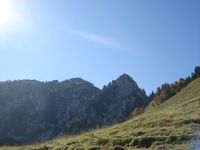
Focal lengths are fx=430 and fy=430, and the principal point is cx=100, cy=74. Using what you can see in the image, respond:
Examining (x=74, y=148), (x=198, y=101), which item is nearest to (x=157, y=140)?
(x=74, y=148)

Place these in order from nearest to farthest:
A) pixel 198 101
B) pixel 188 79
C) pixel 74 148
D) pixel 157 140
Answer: pixel 157 140, pixel 74 148, pixel 198 101, pixel 188 79

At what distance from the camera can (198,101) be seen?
161 ft

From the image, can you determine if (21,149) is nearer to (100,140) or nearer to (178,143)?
(100,140)

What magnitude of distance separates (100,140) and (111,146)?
300 cm

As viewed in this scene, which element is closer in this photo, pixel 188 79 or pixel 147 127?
pixel 147 127

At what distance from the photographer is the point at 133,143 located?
103 feet

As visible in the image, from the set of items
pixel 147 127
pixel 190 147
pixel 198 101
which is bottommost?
pixel 190 147

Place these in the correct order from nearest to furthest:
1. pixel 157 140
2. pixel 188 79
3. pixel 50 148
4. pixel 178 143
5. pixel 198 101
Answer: pixel 178 143, pixel 157 140, pixel 50 148, pixel 198 101, pixel 188 79

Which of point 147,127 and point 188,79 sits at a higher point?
point 188,79

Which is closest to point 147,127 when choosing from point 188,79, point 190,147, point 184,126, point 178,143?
point 184,126

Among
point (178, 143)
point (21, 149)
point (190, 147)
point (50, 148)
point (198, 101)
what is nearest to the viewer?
point (190, 147)

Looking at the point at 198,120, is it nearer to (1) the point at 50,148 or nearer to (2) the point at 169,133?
(2) the point at 169,133

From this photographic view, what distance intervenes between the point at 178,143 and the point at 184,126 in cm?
554

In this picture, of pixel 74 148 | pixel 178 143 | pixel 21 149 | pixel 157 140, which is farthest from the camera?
pixel 21 149
